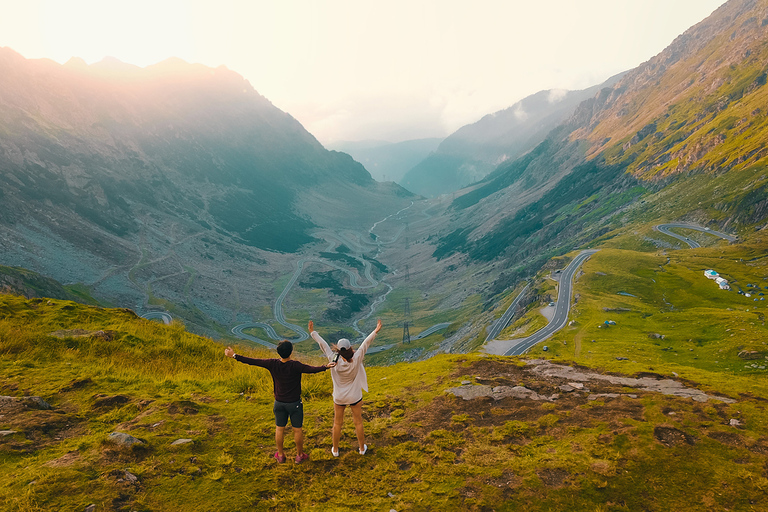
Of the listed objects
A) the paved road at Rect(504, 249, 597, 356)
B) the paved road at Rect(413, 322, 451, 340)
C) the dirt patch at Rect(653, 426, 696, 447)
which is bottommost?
the paved road at Rect(413, 322, 451, 340)

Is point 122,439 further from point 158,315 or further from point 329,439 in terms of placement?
point 158,315

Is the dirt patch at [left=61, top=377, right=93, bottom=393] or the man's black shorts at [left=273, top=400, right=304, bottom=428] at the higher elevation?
the dirt patch at [left=61, top=377, right=93, bottom=393]

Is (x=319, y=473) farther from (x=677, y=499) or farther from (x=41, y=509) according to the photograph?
(x=677, y=499)

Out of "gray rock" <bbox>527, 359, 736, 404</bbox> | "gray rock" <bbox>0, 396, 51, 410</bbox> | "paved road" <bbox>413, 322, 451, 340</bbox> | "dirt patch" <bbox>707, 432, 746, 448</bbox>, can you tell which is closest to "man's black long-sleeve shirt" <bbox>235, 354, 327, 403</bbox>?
"gray rock" <bbox>0, 396, 51, 410</bbox>

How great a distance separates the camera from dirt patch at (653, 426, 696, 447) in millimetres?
11156

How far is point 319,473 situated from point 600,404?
1158 centimetres

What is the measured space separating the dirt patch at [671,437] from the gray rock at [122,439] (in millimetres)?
16072

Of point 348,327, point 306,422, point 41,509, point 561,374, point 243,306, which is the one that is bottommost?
point 348,327

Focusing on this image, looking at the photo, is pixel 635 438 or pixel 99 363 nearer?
pixel 635 438

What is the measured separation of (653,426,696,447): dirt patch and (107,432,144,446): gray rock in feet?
52.7

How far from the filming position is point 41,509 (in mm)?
7340

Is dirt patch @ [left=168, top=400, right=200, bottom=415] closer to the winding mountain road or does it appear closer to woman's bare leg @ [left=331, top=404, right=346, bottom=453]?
woman's bare leg @ [left=331, top=404, right=346, bottom=453]

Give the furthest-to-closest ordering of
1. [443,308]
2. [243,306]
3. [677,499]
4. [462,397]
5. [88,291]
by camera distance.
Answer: [443,308], [243,306], [88,291], [462,397], [677,499]

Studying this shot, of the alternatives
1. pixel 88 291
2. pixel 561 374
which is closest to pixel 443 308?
pixel 88 291
